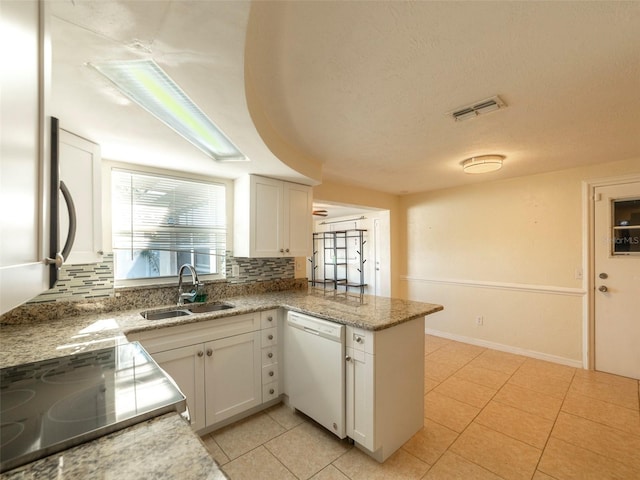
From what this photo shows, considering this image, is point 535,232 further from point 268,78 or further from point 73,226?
point 73,226

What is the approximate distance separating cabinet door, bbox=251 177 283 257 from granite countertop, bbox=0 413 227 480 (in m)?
2.04

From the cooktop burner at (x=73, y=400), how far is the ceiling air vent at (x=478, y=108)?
2.15 meters

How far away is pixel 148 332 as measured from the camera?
1.85 m

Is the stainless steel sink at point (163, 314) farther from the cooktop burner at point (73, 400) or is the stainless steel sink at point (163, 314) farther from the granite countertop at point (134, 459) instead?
the granite countertop at point (134, 459)

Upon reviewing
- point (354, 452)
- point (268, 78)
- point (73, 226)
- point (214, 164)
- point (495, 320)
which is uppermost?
point (268, 78)

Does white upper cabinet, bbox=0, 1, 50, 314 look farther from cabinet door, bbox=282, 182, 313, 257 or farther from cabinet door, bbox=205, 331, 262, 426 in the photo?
cabinet door, bbox=282, 182, 313, 257

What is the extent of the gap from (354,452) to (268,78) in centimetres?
240

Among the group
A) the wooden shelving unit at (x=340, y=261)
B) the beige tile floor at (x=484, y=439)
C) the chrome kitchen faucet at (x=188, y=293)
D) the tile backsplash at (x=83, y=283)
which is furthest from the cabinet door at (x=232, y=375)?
the wooden shelving unit at (x=340, y=261)

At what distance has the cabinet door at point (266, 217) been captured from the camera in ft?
9.05

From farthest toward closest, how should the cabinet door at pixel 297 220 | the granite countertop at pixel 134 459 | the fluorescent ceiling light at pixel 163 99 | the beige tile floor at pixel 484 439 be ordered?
the cabinet door at pixel 297 220, the beige tile floor at pixel 484 439, the fluorescent ceiling light at pixel 163 99, the granite countertop at pixel 134 459

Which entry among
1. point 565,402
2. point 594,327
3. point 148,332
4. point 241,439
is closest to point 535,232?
point 594,327

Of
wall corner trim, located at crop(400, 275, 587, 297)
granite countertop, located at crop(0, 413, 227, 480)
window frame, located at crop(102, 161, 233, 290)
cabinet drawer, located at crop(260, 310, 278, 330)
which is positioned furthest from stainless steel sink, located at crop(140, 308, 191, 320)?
wall corner trim, located at crop(400, 275, 587, 297)

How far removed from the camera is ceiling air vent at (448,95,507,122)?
174 centimetres

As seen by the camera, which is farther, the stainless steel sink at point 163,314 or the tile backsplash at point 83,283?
the stainless steel sink at point 163,314
